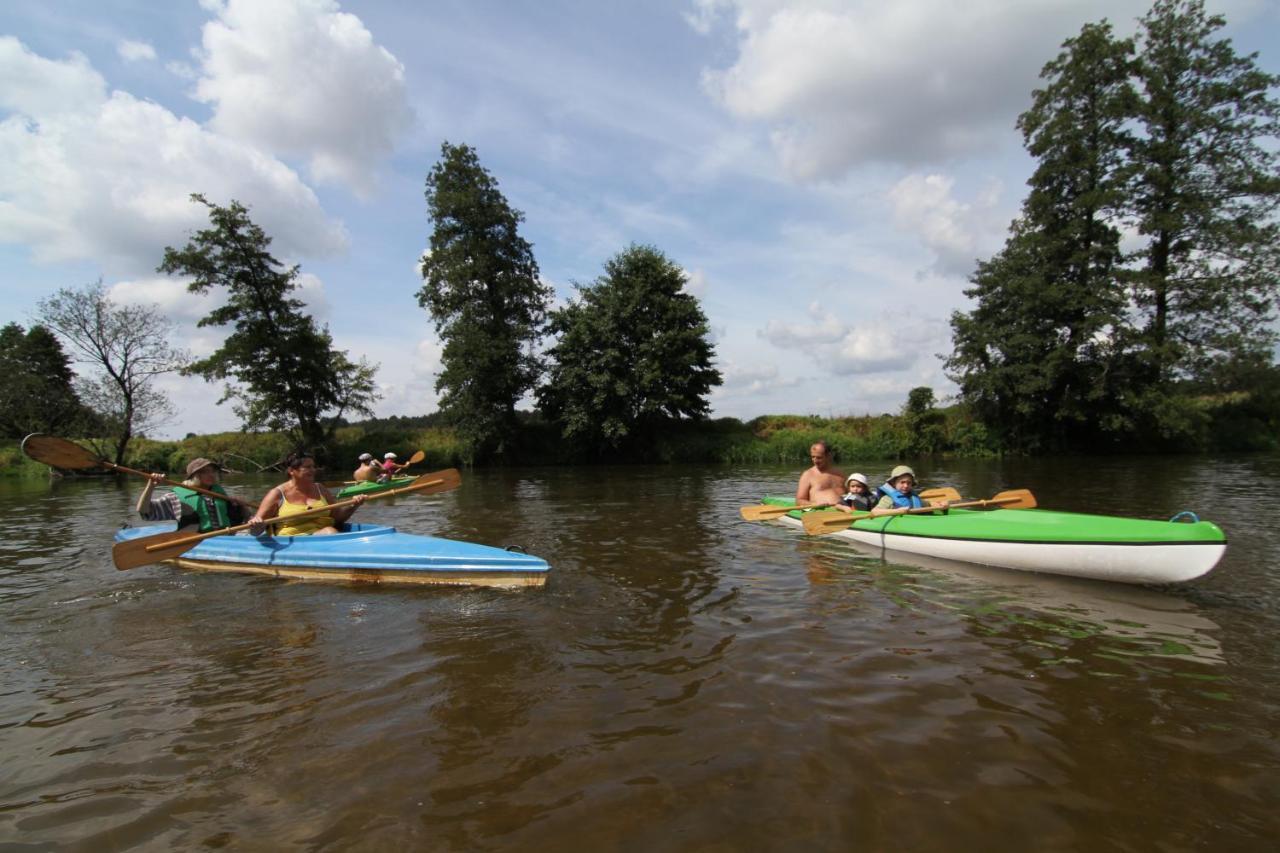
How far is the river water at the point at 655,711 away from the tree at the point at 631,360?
72.7 feet

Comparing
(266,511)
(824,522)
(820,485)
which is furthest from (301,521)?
(820,485)

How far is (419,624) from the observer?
5.86 meters

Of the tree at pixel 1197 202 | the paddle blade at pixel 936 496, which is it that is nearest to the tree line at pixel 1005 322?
the tree at pixel 1197 202

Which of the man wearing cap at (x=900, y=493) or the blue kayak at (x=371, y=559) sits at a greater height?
the man wearing cap at (x=900, y=493)

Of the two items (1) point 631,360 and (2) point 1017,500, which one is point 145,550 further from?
(1) point 631,360

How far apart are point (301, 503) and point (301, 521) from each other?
10.9 inches

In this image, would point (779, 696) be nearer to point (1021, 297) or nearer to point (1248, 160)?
point (1021, 297)

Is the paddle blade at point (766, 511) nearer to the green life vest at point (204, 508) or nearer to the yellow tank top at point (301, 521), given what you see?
the yellow tank top at point (301, 521)

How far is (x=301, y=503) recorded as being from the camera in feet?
26.9

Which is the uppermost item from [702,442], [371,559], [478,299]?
[478,299]

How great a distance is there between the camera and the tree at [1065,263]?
2495 centimetres

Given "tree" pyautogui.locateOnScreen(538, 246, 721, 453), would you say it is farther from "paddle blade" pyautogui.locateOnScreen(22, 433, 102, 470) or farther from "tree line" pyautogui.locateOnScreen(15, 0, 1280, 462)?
"paddle blade" pyautogui.locateOnScreen(22, 433, 102, 470)

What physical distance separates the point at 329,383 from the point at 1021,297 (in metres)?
31.9

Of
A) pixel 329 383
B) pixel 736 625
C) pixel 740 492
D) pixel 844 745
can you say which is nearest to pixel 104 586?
pixel 736 625
